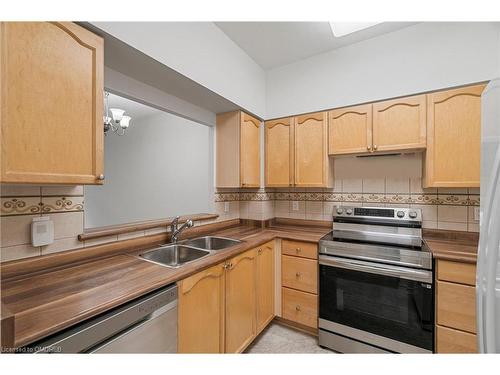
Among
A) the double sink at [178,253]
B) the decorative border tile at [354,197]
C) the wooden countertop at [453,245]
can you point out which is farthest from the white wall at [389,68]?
the double sink at [178,253]

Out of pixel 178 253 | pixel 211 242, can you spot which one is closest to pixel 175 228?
pixel 178 253

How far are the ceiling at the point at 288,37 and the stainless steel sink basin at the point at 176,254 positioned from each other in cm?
175

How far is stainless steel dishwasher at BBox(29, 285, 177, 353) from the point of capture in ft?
2.47

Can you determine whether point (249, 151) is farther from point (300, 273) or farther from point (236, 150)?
point (300, 273)

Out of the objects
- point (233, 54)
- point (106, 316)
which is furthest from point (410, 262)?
point (233, 54)

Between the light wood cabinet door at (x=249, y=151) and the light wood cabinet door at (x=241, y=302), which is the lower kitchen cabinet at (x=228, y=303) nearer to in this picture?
the light wood cabinet door at (x=241, y=302)

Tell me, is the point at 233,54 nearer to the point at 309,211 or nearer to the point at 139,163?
the point at 309,211

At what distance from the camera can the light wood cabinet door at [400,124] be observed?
70.7 inches

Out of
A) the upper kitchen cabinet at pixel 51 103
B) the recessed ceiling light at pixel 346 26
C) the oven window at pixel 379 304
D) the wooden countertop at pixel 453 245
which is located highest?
the recessed ceiling light at pixel 346 26

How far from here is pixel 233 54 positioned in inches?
79.0

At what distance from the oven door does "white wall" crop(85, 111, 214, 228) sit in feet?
6.04

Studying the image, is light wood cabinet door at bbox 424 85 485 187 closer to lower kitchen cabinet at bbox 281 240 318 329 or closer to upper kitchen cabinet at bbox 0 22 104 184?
lower kitchen cabinet at bbox 281 240 318 329

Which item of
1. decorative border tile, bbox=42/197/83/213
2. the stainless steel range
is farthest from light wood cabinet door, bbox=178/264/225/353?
the stainless steel range

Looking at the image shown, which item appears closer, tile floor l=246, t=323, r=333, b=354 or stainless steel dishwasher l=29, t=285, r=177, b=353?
stainless steel dishwasher l=29, t=285, r=177, b=353
